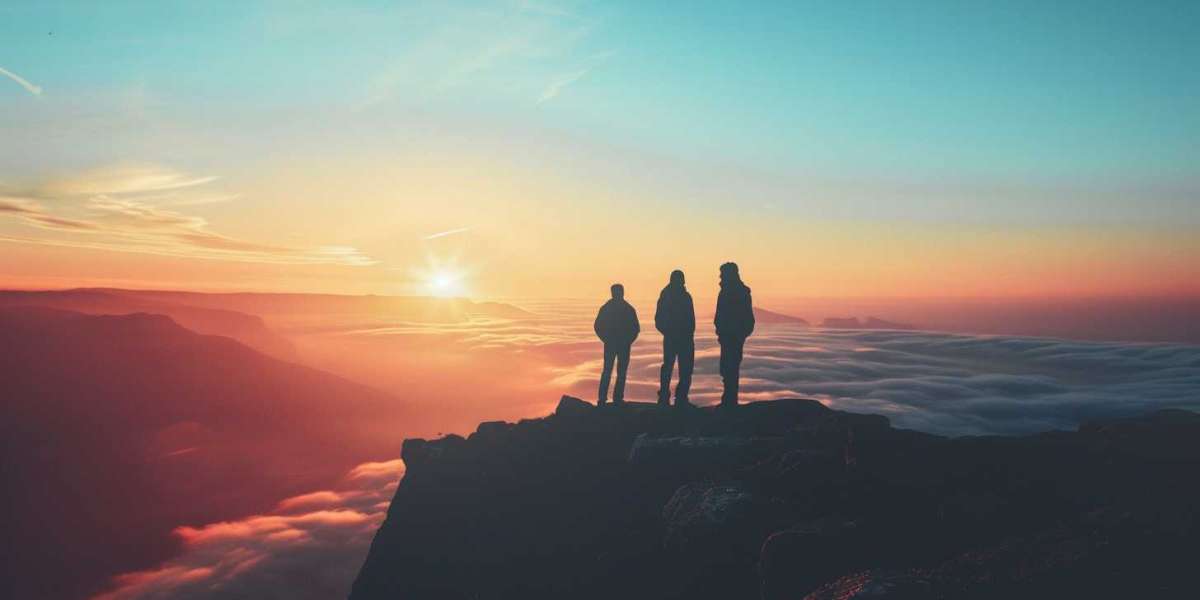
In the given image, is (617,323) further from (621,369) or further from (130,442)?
(130,442)

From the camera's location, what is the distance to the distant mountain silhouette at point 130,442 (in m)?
120

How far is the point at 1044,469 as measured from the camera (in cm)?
824

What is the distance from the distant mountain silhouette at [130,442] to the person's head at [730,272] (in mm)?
153418

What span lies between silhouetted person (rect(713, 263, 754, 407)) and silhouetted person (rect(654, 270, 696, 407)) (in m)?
0.74

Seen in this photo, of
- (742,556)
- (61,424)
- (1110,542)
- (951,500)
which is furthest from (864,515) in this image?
(61,424)

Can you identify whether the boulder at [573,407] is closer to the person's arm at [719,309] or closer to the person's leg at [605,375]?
the person's leg at [605,375]

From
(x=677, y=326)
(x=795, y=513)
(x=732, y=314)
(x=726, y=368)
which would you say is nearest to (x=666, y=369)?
(x=677, y=326)

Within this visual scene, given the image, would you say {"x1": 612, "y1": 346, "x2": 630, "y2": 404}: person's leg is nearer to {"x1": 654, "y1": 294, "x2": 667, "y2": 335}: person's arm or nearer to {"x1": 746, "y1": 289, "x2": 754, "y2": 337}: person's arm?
{"x1": 654, "y1": 294, "x2": 667, "y2": 335}: person's arm

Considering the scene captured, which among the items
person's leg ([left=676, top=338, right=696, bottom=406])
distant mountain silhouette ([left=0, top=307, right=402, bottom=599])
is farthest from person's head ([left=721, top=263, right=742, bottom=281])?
distant mountain silhouette ([left=0, top=307, right=402, bottom=599])

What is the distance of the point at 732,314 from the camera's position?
1388cm

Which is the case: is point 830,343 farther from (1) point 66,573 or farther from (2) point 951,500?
(1) point 66,573

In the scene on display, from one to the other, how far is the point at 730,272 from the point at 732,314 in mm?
1079

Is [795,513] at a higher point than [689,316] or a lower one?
lower

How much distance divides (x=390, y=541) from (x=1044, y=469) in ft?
43.1
